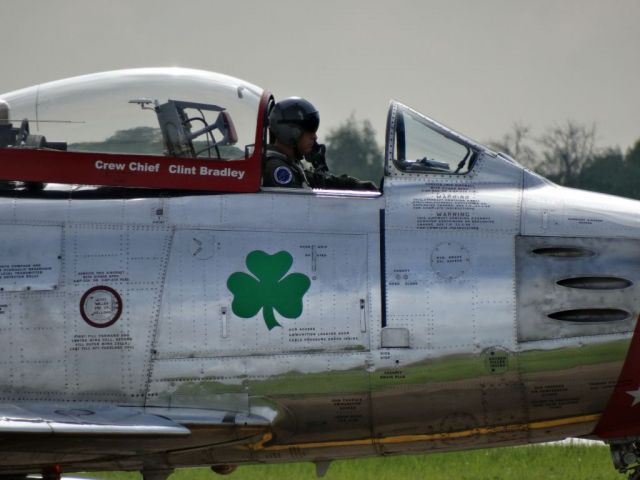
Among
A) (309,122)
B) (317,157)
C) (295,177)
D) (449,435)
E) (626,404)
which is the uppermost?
(309,122)

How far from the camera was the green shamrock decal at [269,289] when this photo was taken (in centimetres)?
852

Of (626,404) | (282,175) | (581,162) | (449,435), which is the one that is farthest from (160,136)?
(581,162)

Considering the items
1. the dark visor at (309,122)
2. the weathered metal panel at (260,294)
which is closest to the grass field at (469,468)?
the weathered metal panel at (260,294)

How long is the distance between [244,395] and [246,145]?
1.83 metres

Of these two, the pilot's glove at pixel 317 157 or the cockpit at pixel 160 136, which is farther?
the pilot's glove at pixel 317 157

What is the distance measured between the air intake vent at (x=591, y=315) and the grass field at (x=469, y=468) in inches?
146

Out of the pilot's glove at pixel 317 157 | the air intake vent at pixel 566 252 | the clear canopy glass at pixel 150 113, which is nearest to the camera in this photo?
the air intake vent at pixel 566 252

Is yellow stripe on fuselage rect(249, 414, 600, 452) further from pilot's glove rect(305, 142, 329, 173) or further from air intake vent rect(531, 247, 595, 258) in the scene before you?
pilot's glove rect(305, 142, 329, 173)

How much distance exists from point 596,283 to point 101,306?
11.2 feet

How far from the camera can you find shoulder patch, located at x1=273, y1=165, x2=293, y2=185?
9.00 metres

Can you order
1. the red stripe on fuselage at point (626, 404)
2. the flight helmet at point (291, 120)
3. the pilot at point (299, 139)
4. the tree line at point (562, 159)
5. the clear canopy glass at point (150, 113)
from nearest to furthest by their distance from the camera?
the red stripe on fuselage at point (626, 404) → the clear canopy glass at point (150, 113) → the pilot at point (299, 139) → the flight helmet at point (291, 120) → the tree line at point (562, 159)

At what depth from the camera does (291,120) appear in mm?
9461

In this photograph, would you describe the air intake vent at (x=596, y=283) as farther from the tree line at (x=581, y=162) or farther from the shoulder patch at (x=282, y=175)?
the tree line at (x=581, y=162)

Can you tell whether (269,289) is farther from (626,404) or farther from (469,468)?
(469,468)
